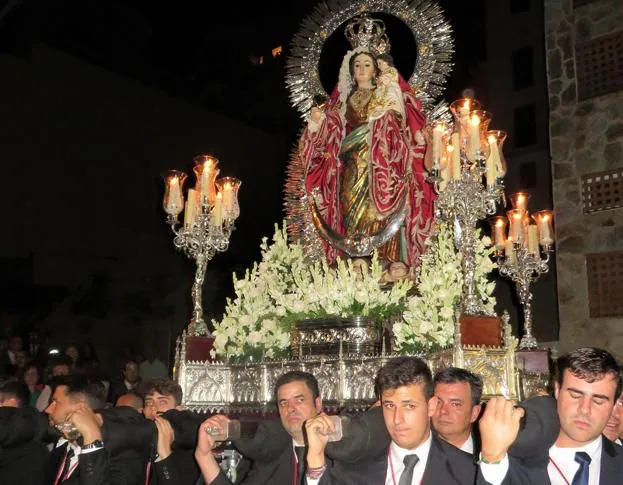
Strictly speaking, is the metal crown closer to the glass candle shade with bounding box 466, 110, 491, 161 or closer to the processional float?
the processional float

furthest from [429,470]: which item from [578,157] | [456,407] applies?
[578,157]

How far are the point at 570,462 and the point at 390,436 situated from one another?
744 mm

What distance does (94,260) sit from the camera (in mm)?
16469

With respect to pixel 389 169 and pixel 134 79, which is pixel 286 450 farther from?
pixel 134 79

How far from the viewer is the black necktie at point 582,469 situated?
9.66 feet

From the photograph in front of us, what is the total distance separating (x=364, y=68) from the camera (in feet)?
31.4

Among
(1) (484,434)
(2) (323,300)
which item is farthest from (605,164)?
(1) (484,434)

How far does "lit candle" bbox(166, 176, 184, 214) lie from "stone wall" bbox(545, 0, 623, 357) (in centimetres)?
626

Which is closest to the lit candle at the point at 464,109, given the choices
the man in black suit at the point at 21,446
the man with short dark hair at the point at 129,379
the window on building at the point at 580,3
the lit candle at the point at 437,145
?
the lit candle at the point at 437,145

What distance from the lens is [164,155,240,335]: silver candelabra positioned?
888 cm

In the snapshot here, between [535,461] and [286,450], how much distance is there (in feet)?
4.95

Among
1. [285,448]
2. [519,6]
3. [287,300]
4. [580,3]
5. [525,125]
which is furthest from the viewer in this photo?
[519,6]

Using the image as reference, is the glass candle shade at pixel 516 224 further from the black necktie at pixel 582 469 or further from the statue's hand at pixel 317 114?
the black necktie at pixel 582 469

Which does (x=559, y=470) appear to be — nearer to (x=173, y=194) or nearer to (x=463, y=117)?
(x=463, y=117)
